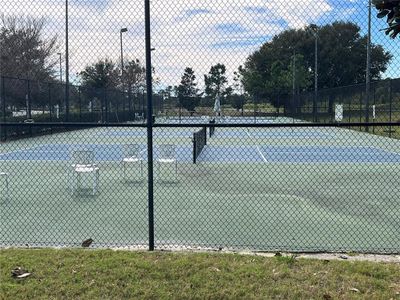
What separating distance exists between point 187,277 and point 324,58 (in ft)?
175

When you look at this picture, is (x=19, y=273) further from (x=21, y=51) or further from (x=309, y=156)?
(x=21, y=51)

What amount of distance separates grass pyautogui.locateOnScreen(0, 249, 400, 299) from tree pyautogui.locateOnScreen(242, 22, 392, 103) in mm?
32426

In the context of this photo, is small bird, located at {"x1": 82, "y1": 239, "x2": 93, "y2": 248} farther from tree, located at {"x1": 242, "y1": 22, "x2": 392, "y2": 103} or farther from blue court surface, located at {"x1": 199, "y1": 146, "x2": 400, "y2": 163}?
tree, located at {"x1": 242, "y1": 22, "x2": 392, "y2": 103}

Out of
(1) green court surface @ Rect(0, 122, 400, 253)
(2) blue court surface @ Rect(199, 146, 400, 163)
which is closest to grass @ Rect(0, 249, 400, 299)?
(1) green court surface @ Rect(0, 122, 400, 253)

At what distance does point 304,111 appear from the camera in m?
38.6

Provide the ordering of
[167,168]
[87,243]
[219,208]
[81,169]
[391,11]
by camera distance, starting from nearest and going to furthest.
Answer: [391,11] → [87,243] → [219,208] → [81,169] → [167,168]

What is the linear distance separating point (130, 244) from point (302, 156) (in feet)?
44.0

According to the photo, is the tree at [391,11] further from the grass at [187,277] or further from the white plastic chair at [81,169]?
the white plastic chair at [81,169]

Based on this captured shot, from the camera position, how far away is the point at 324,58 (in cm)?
5509

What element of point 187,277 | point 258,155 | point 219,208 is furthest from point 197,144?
point 187,277

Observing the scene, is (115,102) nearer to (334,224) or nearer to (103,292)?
(334,224)

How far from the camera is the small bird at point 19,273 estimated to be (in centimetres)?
471

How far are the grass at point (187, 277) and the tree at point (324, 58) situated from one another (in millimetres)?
32426

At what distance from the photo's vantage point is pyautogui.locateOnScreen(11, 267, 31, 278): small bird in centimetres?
471
